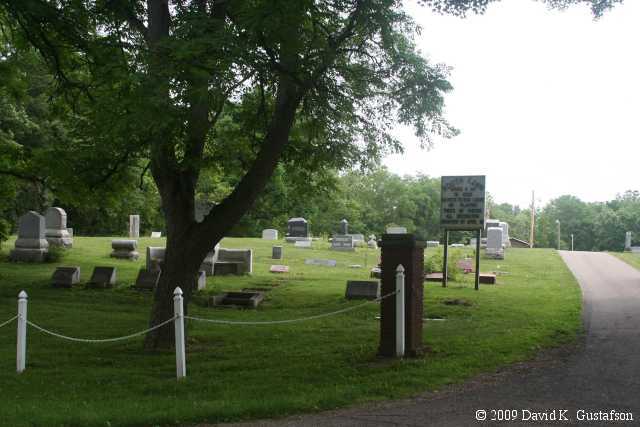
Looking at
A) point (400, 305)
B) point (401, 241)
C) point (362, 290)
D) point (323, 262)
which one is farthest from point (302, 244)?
point (400, 305)

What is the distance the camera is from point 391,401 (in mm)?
6352

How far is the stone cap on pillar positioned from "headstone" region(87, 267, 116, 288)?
11860 millimetres

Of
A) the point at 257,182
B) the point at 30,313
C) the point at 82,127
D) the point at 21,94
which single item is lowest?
the point at 30,313

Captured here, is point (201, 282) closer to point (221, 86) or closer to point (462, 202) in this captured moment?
point (462, 202)

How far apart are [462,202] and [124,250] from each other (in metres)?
13.4

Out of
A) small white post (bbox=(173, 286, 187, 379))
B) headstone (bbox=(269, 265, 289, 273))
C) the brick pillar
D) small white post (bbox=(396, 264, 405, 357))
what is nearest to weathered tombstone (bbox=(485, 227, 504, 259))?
headstone (bbox=(269, 265, 289, 273))

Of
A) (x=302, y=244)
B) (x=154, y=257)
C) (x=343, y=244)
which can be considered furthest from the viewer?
(x=302, y=244)

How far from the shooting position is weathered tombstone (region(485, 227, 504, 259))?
28750mm

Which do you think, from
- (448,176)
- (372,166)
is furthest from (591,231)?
(372,166)

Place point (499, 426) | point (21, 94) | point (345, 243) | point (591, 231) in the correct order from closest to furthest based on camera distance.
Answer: point (499, 426) → point (21, 94) → point (345, 243) → point (591, 231)

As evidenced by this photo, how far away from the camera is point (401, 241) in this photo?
28.0 feet

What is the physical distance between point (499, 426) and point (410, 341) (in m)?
3.13

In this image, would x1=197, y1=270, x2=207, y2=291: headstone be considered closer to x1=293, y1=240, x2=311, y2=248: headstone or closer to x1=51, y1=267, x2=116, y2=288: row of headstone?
x1=51, y1=267, x2=116, y2=288: row of headstone

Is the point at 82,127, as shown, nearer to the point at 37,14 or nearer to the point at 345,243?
the point at 37,14
